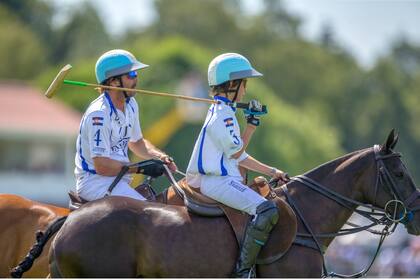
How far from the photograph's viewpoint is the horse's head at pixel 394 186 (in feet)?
35.0

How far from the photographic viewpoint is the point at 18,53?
240 ft

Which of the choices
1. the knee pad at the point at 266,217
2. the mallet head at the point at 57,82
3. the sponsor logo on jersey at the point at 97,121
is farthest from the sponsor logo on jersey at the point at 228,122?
the mallet head at the point at 57,82

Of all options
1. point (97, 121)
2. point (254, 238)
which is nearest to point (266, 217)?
point (254, 238)

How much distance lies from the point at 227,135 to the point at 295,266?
1.45 meters

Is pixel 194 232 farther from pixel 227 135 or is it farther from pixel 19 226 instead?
pixel 19 226

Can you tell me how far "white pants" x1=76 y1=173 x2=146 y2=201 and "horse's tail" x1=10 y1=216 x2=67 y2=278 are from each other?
338 millimetres

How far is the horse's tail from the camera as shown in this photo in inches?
397

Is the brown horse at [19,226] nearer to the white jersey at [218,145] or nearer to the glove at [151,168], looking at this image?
the glove at [151,168]

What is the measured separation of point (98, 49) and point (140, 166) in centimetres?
7850

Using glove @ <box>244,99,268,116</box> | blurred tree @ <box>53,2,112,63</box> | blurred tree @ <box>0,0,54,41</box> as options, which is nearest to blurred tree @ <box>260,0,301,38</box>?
blurred tree @ <box>53,2,112,63</box>

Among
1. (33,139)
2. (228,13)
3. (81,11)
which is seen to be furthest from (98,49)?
(33,139)

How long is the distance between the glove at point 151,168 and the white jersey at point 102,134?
0.33 metres

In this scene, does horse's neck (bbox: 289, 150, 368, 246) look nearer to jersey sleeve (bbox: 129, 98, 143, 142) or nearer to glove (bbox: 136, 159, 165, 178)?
glove (bbox: 136, 159, 165, 178)

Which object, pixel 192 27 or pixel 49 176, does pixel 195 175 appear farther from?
pixel 192 27
